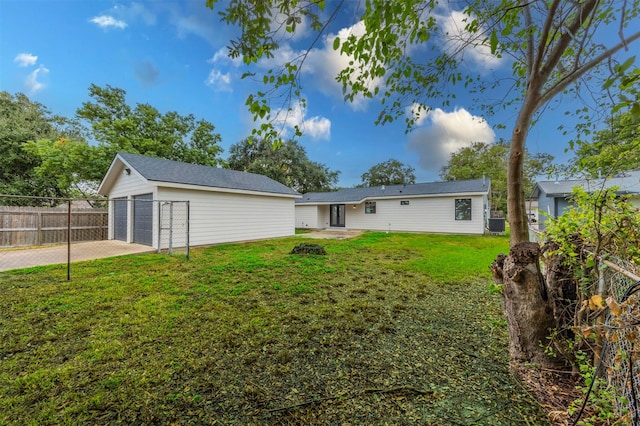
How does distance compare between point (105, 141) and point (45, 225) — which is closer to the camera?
point (45, 225)

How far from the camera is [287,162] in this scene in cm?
2683

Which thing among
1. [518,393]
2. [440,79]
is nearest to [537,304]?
[518,393]

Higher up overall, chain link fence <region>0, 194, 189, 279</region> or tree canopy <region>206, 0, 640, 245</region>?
tree canopy <region>206, 0, 640, 245</region>

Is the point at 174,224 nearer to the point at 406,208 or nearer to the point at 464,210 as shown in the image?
the point at 406,208

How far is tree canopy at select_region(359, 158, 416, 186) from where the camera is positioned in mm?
32062

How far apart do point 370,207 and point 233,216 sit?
9976 millimetres

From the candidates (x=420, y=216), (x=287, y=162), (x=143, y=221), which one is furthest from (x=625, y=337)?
(x=287, y=162)

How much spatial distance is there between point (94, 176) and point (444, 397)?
59.5 ft

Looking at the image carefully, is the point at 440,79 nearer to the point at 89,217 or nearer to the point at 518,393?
the point at 518,393

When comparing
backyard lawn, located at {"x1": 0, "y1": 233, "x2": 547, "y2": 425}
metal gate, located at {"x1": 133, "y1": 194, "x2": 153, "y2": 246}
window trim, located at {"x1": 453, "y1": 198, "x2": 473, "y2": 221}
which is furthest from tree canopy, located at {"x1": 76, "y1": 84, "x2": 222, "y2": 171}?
window trim, located at {"x1": 453, "y1": 198, "x2": 473, "y2": 221}

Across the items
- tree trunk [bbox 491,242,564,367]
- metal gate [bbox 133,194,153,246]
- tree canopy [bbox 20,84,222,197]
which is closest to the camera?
tree trunk [bbox 491,242,564,367]

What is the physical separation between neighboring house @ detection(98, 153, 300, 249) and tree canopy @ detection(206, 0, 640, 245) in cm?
625

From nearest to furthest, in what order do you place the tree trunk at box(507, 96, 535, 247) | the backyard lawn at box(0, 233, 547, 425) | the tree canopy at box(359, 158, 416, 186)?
the backyard lawn at box(0, 233, 547, 425) → the tree trunk at box(507, 96, 535, 247) → the tree canopy at box(359, 158, 416, 186)

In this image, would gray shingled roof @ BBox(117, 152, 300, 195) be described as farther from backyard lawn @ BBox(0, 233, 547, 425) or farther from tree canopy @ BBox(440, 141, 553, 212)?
tree canopy @ BBox(440, 141, 553, 212)
